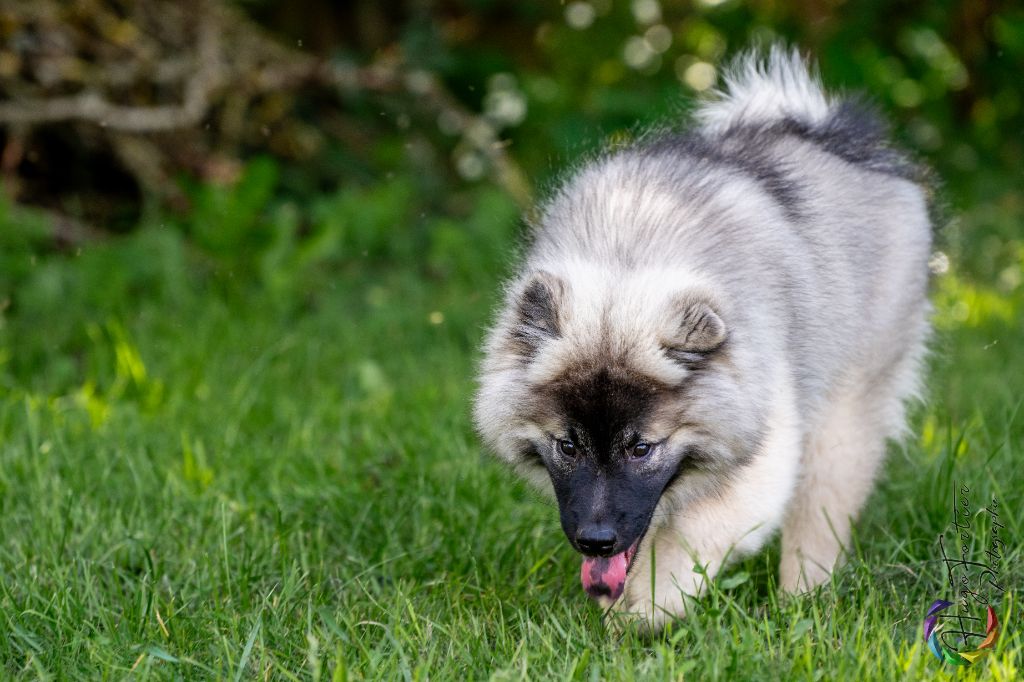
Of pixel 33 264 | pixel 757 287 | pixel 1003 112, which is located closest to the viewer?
pixel 757 287

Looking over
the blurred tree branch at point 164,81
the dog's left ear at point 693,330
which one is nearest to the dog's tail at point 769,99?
the dog's left ear at point 693,330

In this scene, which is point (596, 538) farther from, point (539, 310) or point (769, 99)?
point (769, 99)

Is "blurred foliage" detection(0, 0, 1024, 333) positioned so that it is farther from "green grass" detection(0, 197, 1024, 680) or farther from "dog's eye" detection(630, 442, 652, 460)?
"dog's eye" detection(630, 442, 652, 460)

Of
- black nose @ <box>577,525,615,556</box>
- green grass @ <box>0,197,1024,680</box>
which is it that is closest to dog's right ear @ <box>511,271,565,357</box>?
black nose @ <box>577,525,615,556</box>

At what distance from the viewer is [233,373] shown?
543 cm

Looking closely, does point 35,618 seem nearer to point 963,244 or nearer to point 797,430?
point 797,430

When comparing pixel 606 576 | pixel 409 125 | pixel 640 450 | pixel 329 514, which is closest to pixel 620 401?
pixel 640 450

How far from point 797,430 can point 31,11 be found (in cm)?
492

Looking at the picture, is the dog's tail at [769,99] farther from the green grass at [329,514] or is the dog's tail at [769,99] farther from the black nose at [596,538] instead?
the black nose at [596,538]

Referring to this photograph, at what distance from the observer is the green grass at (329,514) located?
2916 mm

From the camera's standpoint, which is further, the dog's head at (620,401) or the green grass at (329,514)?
the dog's head at (620,401)

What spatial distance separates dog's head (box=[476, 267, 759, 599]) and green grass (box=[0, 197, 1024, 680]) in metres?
0.29

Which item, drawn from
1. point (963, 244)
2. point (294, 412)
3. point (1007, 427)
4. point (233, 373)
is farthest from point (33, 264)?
point (963, 244)

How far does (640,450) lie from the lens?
3.09 metres
